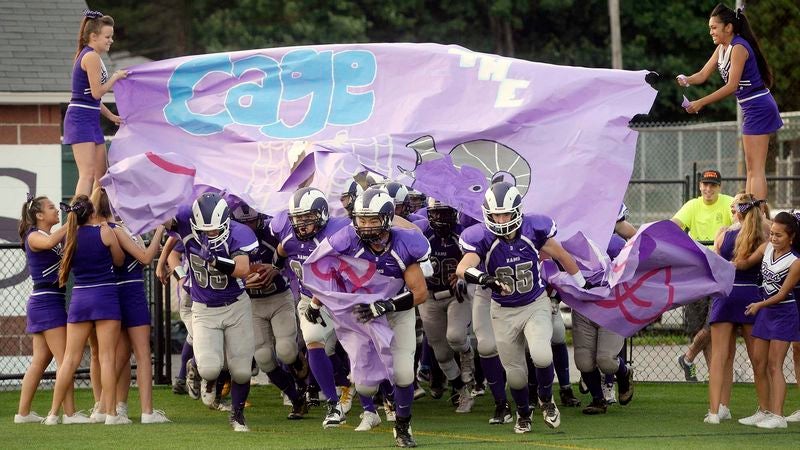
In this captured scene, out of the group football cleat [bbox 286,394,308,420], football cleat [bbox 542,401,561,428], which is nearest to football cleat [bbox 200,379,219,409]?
football cleat [bbox 286,394,308,420]

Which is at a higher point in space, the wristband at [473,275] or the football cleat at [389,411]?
the wristband at [473,275]

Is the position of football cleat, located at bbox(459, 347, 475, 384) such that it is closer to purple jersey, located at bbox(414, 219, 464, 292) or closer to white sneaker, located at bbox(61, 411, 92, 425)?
purple jersey, located at bbox(414, 219, 464, 292)

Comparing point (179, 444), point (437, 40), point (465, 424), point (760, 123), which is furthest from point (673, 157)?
point (179, 444)

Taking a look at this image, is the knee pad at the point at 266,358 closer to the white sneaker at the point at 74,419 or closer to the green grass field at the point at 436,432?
the green grass field at the point at 436,432

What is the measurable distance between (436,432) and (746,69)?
400cm

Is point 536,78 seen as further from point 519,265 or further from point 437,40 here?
point 437,40

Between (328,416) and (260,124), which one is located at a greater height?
(260,124)

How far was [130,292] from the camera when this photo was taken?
11172 mm

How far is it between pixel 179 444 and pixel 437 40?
2399 centimetres

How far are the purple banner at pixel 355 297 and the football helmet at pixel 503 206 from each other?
30.9 inches

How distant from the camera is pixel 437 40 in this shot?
33125mm

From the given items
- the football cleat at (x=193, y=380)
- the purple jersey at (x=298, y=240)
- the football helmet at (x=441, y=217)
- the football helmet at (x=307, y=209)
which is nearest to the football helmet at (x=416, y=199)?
the football helmet at (x=441, y=217)

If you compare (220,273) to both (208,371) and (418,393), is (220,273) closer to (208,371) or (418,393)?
(208,371)

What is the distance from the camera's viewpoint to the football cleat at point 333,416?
35.6 feet
